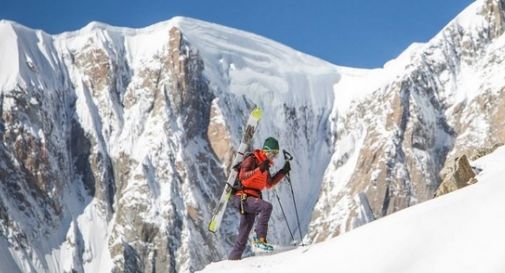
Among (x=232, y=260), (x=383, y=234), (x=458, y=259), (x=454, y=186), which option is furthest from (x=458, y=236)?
(x=454, y=186)

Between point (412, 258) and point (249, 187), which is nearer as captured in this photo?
point (412, 258)

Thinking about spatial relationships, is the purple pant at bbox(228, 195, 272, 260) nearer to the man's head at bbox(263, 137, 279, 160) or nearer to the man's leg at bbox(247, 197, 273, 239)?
the man's leg at bbox(247, 197, 273, 239)

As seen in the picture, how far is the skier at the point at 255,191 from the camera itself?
1930 centimetres

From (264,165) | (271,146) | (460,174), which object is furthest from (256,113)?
(264,165)

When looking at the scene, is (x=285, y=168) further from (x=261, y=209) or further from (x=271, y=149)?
(x=261, y=209)

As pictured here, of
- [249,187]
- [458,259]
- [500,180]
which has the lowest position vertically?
[458,259]

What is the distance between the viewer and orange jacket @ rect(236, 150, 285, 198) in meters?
19.3

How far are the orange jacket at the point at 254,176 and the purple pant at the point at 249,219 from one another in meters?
0.21

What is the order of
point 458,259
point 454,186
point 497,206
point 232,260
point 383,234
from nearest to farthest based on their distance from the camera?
point 458,259, point 497,206, point 383,234, point 232,260, point 454,186

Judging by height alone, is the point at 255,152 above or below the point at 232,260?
above

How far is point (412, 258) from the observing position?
13484 millimetres

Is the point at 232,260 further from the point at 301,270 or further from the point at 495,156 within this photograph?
the point at 495,156

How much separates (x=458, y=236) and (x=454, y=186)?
10069mm

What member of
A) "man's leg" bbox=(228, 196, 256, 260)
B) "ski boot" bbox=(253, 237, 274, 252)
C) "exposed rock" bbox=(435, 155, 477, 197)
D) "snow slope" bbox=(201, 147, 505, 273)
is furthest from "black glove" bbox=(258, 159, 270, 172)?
"exposed rock" bbox=(435, 155, 477, 197)
